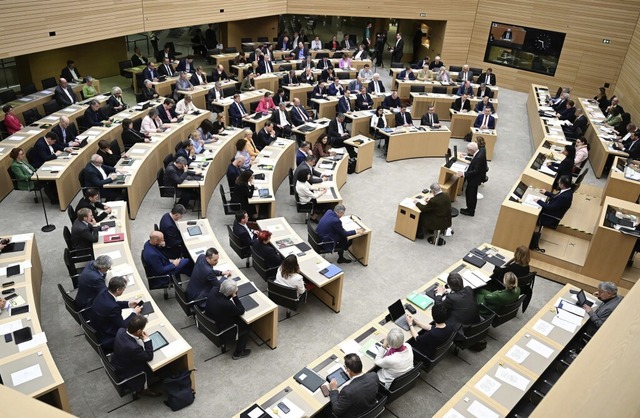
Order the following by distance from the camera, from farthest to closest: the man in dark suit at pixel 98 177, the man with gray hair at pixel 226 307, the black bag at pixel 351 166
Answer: the black bag at pixel 351 166 < the man in dark suit at pixel 98 177 < the man with gray hair at pixel 226 307

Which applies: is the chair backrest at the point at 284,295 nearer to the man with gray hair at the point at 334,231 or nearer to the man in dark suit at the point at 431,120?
the man with gray hair at the point at 334,231

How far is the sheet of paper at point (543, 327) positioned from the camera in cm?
691

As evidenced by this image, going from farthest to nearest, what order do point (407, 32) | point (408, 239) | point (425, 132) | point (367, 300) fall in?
1. point (407, 32)
2. point (425, 132)
3. point (408, 239)
4. point (367, 300)

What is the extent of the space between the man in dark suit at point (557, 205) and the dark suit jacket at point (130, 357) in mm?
8100

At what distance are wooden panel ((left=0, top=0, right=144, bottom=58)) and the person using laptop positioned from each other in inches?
399

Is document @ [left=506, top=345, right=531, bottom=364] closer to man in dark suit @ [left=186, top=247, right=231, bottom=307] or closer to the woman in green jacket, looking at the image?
the woman in green jacket

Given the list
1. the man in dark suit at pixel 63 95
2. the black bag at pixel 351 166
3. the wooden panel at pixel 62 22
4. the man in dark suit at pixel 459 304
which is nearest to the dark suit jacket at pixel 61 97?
the man in dark suit at pixel 63 95

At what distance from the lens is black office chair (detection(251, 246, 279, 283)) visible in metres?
8.27

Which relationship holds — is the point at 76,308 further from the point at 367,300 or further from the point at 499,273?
the point at 499,273

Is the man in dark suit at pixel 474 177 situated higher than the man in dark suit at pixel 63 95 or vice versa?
the man in dark suit at pixel 63 95

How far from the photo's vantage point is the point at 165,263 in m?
7.98

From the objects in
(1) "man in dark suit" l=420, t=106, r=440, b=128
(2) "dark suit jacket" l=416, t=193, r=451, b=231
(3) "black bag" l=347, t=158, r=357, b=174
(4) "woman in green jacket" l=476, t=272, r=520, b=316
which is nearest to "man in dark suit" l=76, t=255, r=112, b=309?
(4) "woman in green jacket" l=476, t=272, r=520, b=316

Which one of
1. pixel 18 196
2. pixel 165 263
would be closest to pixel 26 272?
pixel 165 263

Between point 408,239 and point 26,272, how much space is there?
7.32 m
